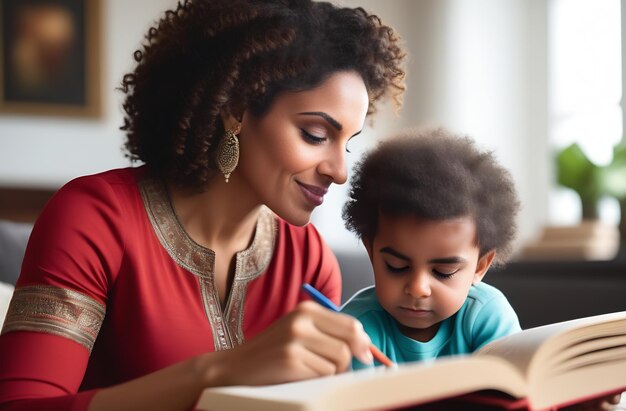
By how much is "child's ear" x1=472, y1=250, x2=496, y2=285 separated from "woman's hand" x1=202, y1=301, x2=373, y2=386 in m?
0.44

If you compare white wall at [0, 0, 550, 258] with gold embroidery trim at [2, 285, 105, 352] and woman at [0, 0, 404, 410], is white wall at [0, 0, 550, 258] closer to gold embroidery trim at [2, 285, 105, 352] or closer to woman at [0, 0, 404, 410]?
woman at [0, 0, 404, 410]

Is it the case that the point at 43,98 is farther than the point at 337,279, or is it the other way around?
the point at 43,98

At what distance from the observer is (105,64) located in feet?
17.5

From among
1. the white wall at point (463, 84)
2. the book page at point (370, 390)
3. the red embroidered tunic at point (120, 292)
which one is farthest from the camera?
the white wall at point (463, 84)

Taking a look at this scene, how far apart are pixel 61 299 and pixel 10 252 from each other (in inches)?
37.0

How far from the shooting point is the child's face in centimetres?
116

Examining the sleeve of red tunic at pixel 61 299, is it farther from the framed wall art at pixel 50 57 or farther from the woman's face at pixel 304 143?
the framed wall art at pixel 50 57

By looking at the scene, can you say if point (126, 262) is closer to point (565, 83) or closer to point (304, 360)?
point (304, 360)

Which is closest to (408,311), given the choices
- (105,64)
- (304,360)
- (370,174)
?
(370,174)

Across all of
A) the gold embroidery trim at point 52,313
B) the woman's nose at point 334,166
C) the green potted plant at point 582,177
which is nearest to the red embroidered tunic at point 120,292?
the gold embroidery trim at point 52,313

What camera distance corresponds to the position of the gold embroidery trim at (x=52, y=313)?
3.80ft

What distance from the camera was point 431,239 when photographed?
1152mm

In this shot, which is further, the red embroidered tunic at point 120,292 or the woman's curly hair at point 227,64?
→ the woman's curly hair at point 227,64

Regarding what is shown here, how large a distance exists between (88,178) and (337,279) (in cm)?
58
